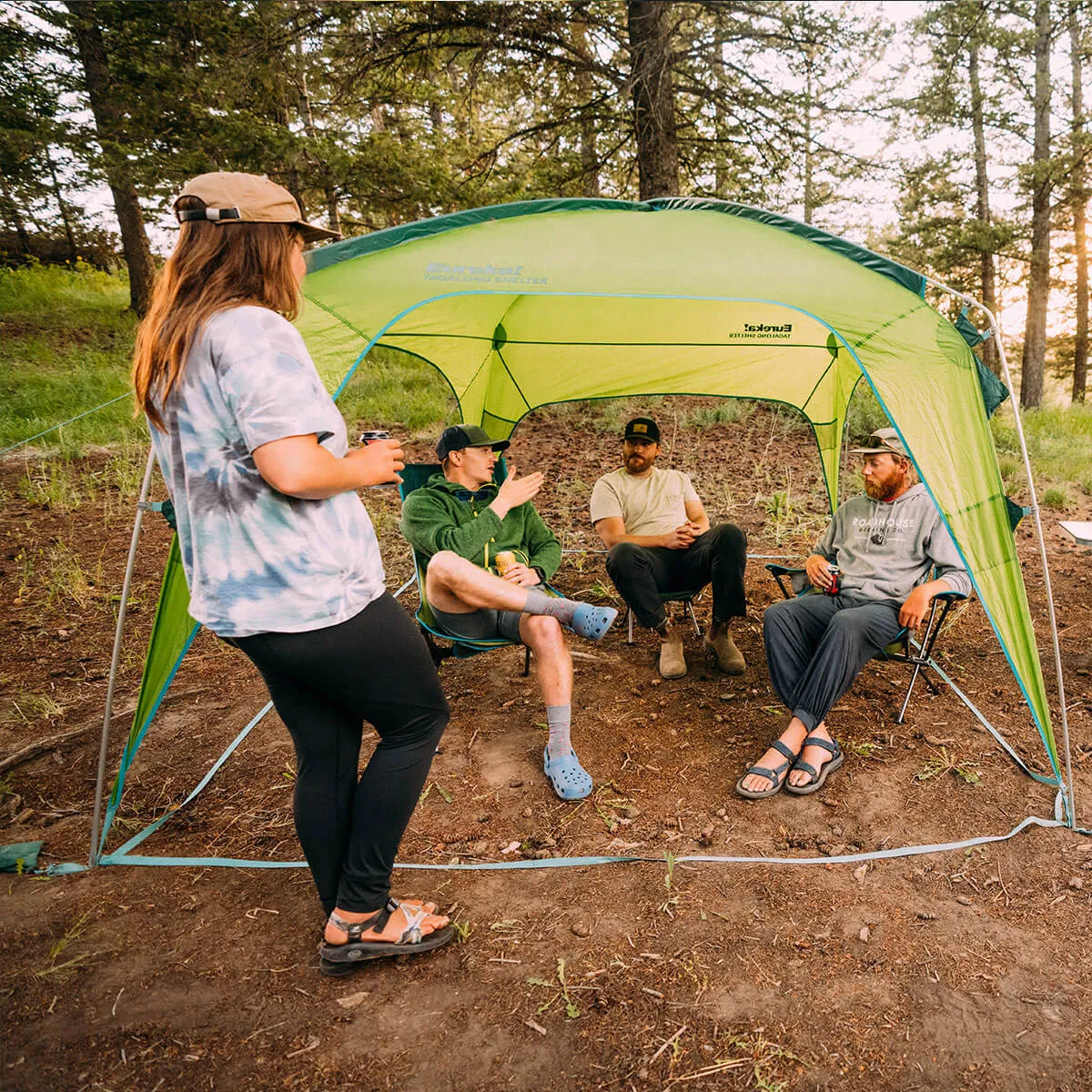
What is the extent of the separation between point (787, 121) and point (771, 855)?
6.60 m

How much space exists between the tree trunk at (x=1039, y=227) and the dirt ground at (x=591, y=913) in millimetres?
9463

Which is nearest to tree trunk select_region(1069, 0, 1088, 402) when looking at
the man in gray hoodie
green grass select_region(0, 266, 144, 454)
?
the man in gray hoodie

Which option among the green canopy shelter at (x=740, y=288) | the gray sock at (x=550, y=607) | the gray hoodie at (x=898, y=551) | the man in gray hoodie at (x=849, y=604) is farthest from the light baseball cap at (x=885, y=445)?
the gray sock at (x=550, y=607)

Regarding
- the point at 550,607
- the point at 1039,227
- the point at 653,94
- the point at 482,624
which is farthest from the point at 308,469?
the point at 1039,227

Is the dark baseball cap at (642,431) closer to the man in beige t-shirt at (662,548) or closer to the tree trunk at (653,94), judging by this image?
the man in beige t-shirt at (662,548)

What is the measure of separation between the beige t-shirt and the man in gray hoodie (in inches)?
35.1

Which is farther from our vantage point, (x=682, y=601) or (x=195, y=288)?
(x=682, y=601)

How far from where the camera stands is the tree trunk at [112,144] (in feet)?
26.9

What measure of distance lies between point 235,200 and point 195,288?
18 centimetres

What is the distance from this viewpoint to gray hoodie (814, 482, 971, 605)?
314cm

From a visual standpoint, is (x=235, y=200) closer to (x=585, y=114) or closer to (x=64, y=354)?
(x=585, y=114)

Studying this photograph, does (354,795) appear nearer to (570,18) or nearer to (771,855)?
(771,855)

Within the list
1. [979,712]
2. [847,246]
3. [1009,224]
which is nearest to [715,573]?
[979,712]

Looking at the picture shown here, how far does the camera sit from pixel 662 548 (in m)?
3.98
